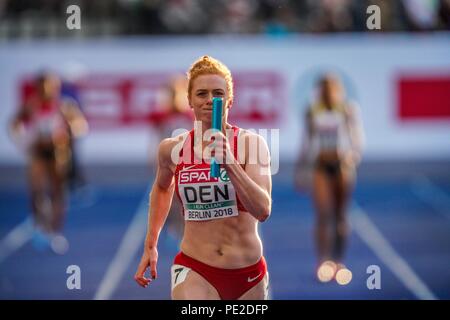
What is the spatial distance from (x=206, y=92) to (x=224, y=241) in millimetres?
693

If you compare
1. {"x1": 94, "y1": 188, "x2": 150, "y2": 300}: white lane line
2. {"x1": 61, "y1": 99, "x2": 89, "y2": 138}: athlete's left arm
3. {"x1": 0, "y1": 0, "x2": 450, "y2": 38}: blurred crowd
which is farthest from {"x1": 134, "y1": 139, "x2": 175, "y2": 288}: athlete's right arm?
{"x1": 0, "y1": 0, "x2": 450, "y2": 38}: blurred crowd

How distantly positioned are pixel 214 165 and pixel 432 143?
772cm

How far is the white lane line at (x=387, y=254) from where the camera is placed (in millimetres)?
7461

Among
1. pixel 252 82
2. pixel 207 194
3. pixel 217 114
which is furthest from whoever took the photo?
pixel 252 82

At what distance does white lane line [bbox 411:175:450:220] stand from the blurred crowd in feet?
6.10

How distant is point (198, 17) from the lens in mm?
11273

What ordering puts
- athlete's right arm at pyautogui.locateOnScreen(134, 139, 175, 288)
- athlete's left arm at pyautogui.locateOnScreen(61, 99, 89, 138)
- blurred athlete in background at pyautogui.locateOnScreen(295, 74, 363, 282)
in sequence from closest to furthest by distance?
1. athlete's right arm at pyautogui.locateOnScreen(134, 139, 175, 288)
2. blurred athlete in background at pyautogui.locateOnScreen(295, 74, 363, 282)
3. athlete's left arm at pyautogui.locateOnScreen(61, 99, 89, 138)

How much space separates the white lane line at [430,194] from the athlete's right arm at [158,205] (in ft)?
21.6

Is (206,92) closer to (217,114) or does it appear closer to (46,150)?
(217,114)

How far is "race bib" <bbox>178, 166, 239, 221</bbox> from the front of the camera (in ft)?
14.5

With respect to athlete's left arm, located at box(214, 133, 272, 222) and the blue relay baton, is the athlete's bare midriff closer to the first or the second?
athlete's left arm, located at box(214, 133, 272, 222)

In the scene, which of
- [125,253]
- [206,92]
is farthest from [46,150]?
[206,92]

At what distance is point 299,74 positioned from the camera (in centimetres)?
1136

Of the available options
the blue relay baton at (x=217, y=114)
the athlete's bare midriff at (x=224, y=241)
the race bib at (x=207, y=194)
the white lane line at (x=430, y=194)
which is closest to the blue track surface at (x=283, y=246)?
the white lane line at (x=430, y=194)
